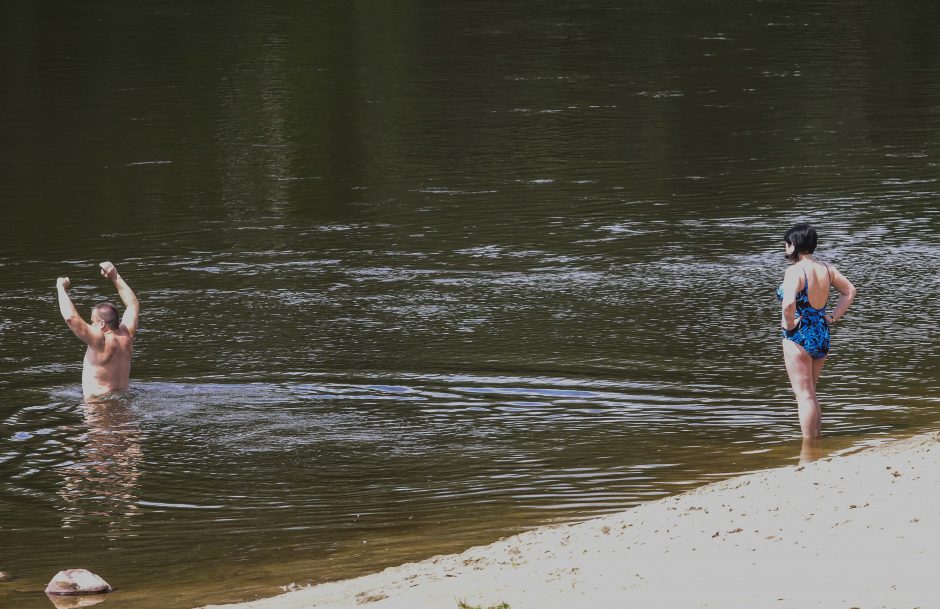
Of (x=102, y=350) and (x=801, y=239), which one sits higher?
(x=801, y=239)

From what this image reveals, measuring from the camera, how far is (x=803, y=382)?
895 cm

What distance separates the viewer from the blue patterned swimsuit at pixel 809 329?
28.8ft

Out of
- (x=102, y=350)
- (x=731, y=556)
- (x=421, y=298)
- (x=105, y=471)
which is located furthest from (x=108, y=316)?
(x=731, y=556)

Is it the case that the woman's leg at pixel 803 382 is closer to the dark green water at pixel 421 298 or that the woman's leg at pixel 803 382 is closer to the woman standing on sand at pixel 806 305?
the woman standing on sand at pixel 806 305

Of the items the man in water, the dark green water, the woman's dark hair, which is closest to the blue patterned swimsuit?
the woman's dark hair

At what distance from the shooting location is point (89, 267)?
15953mm

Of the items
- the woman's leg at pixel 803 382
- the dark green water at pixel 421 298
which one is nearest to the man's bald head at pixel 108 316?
the dark green water at pixel 421 298

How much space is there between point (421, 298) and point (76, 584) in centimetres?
712

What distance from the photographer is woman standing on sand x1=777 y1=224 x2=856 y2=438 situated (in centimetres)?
865

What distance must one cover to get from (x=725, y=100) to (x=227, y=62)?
12.6 meters

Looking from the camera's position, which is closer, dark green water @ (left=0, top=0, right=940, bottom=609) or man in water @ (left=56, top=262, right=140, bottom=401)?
dark green water @ (left=0, top=0, right=940, bottom=609)

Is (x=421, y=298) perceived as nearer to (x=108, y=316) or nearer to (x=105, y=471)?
(x=108, y=316)

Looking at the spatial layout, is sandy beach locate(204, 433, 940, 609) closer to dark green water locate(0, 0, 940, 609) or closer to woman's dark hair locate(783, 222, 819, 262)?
dark green water locate(0, 0, 940, 609)

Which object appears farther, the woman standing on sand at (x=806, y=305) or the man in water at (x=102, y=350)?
the man in water at (x=102, y=350)
